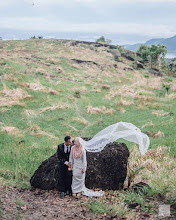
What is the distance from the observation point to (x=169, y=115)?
16984 mm

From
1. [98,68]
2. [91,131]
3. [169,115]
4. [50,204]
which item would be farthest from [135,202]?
[98,68]

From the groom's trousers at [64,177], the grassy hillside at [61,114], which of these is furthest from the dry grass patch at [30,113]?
the groom's trousers at [64,177]

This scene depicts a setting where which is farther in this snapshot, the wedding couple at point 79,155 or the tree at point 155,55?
the tree at point 155,55

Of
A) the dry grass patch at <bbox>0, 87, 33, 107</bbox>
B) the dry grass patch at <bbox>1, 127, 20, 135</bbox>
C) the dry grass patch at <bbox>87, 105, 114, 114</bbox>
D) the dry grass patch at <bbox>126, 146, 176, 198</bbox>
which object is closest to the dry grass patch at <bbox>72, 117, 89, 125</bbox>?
the dry grass patch at <bbox>87, 105, 114, 114</bbox>

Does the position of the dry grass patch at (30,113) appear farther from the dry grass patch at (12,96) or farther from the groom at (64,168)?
the groom at (64,168)

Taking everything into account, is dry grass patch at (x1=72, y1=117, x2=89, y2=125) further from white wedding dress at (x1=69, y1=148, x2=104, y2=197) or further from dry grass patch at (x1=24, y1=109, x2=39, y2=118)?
white wedding dress at (x1=69, y1=148, x2=104, y2=197)

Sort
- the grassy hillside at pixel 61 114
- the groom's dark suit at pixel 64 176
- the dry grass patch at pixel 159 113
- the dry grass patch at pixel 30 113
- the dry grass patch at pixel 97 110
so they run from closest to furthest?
the groom's dark suit at pixel 64 176, the grassy hillside at pixel 61 114, the dry grass patch at pixel 30 113, the dry grass patch at pixel 159 113, the dry grass patch at pixel 97 110

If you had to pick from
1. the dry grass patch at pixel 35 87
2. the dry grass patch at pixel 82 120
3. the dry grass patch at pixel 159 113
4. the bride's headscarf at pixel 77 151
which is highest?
the dry grass patch at pixel 35 87

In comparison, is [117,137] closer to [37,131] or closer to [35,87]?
[37,131]

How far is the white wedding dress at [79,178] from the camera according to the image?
6.49 m

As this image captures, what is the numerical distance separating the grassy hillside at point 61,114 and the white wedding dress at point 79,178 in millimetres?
1772

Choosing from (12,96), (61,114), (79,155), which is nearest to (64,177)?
(79,155)

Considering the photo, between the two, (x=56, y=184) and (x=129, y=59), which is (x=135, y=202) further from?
(x=129, y=59)

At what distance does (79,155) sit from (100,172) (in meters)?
1.23
